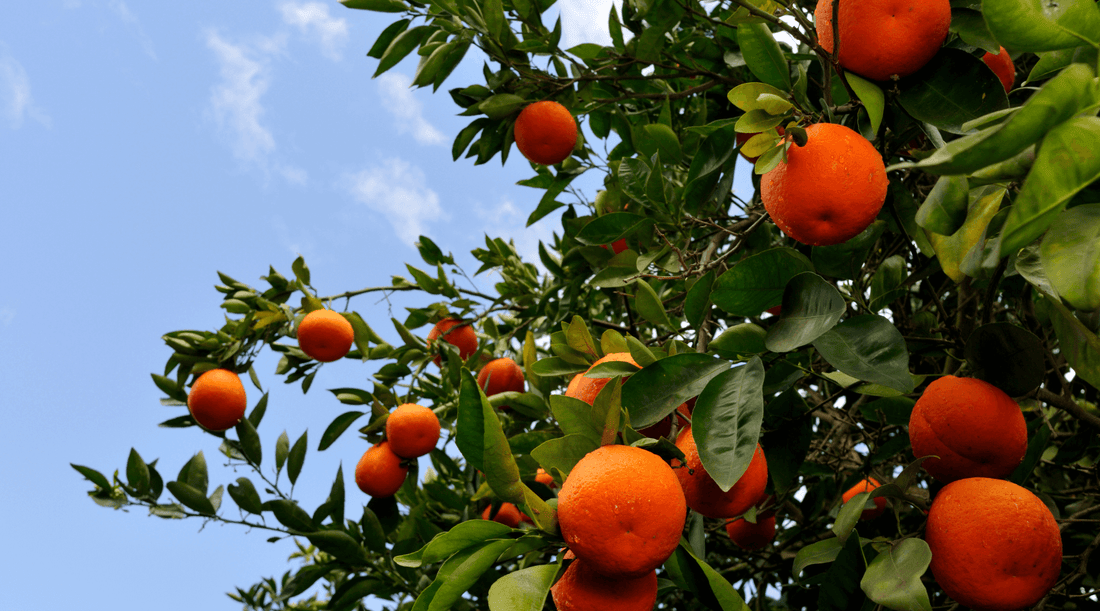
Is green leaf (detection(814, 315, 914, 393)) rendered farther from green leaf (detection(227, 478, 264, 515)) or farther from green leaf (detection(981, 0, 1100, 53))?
green leaf (detection(227, 478, 264, 515))

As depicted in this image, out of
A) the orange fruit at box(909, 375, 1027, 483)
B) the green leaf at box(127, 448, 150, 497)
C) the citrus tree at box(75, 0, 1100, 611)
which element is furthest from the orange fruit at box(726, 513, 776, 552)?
the green leaf at box(127, 448, 150, 497)

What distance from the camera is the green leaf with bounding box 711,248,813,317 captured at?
114cm

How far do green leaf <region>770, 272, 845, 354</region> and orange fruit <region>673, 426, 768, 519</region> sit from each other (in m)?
0.19

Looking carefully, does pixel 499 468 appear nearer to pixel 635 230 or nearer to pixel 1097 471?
pixel 635 230

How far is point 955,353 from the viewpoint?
1.55m

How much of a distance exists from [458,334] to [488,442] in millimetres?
2118

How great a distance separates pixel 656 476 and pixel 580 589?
8.6 inches

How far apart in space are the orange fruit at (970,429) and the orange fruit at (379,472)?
1792 millimetres

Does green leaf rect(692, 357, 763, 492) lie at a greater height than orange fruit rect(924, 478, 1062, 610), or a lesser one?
greater

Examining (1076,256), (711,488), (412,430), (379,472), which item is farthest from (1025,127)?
(379,472)

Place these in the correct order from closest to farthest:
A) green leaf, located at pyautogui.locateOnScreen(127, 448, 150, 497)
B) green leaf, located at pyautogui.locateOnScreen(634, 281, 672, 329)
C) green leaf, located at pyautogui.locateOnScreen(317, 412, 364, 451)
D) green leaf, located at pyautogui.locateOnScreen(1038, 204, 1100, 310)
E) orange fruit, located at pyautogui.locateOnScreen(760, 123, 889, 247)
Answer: green leaf, located at pyautogui.locateOnScreen(1038, 204, 1100, 310), orange fruit, located at pyautogui.locateOnScreen(760, 123, 889, 247), green leaf, located at pyautogui.locateOnScreen(634, 281, 672, 329), green leaf, located at pyautogui.locateOnScreen(127, 448, 150, 497), green leaf, located at pyautogui.locateOnScreen(317, 412, 364, 451)

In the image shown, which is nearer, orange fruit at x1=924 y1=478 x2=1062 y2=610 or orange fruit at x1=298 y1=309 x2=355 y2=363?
orange fruit at x1=924 y1=478 x2=1062 y2=610

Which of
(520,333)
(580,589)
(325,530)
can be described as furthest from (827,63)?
(325,530)

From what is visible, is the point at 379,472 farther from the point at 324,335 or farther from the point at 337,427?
the point at 324,335
